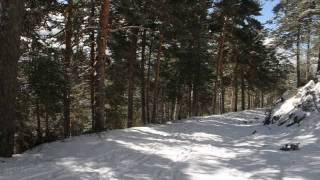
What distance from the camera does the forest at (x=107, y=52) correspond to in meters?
14.2

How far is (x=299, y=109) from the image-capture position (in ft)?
50.8

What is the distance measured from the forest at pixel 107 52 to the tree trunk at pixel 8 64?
0.08ft

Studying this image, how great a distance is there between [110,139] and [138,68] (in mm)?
14965

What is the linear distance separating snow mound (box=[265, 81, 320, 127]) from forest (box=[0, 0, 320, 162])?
11.4 feet

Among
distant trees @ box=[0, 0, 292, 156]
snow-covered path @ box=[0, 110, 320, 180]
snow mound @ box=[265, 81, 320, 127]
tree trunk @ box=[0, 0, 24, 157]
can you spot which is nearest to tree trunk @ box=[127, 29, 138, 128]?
distant trees @ box=[0, 0, 292, 156]

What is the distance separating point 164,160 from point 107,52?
16.2m

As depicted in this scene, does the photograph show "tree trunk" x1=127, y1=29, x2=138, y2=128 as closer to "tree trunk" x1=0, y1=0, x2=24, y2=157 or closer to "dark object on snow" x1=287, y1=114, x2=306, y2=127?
"dark object on snow" x1=287, y1=114, x2=306, y2=127

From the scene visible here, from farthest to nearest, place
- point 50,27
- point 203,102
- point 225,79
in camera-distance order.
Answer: point 203,102 < point 225,79 < point 50,27

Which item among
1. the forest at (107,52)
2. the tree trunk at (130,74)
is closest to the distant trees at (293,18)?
the forest at (107,52)

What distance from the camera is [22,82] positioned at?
1493cm

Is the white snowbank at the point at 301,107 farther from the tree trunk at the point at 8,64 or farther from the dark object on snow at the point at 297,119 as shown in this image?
the tree trunk at the point at 8,64

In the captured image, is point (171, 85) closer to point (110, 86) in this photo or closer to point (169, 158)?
point (110, 86)

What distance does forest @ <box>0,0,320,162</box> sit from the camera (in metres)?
14.2

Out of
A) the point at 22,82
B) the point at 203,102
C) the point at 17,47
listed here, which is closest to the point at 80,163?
the point at 17,47
